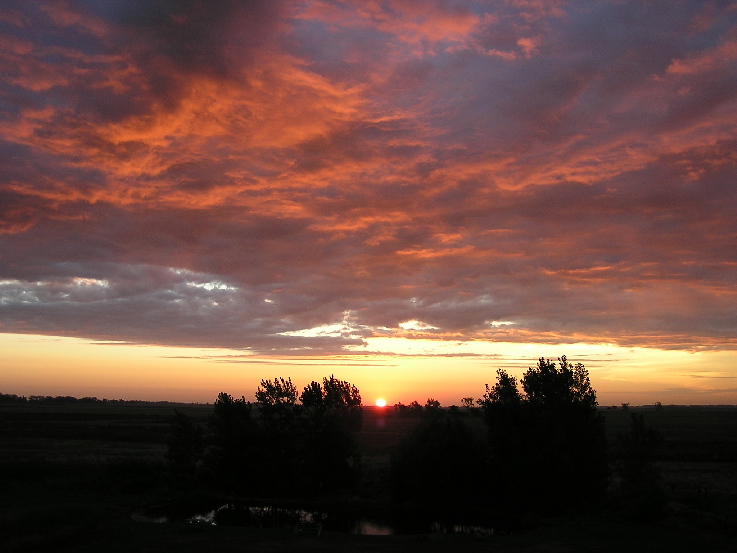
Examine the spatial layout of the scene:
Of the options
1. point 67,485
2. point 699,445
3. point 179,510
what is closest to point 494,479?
point 179,510

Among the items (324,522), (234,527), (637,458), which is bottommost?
(324,522)

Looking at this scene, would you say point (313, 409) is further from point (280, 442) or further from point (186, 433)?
point (186, 433)

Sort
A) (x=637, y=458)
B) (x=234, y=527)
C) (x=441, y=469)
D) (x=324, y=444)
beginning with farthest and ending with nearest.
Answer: (x=324, y=444) → (x=441, y=469) → (x=637, y=458) → (x=234, y=527)

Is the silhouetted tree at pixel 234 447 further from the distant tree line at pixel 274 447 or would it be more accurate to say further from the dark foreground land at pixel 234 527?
the dark foreground land at pixel 234 527

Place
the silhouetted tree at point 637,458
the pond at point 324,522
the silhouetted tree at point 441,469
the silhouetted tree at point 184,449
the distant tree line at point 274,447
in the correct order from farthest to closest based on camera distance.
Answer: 1. the silhouetted tree at point 184,449
2. the distant tree line at point 274,447
3. the silhouetted tree at point 441,469
4. the pond at point 324,522
5. the silhouetted tree at point 637,458

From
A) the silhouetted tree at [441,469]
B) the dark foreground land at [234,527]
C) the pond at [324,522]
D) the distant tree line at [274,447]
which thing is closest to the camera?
the dark foreground land at [234,527]

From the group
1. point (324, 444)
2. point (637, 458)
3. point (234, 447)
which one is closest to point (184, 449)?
point (234, 447)

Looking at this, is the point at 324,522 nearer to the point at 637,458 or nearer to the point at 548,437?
the point at 548,437

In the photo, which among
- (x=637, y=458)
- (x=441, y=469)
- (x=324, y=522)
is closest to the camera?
(x=637, y=458)

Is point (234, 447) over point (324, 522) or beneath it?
over

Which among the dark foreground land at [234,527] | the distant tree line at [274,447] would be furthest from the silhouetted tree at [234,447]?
the dark foreground land at [234,527]

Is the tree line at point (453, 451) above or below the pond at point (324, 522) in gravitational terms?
above

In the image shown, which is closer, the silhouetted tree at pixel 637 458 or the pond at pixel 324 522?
the silhouetted tree at pixel 637 458

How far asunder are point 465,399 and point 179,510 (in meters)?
143
